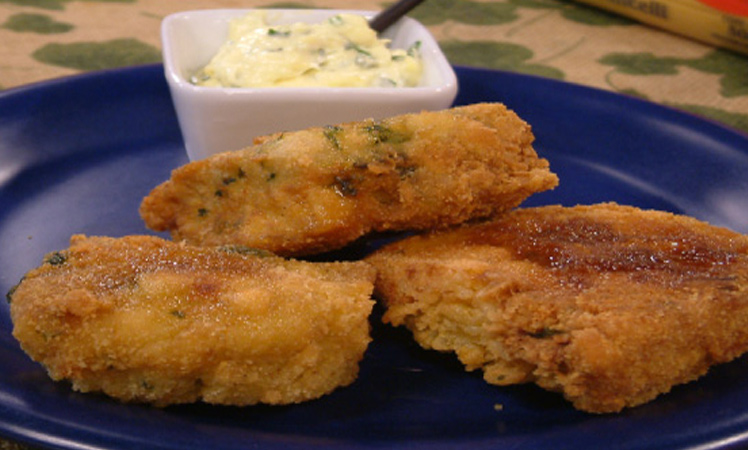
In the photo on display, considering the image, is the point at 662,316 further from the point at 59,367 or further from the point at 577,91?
the point at 577,91

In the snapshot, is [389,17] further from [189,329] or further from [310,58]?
[189,329]

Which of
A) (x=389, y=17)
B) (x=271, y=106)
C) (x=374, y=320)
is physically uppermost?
(x=389, y=17)

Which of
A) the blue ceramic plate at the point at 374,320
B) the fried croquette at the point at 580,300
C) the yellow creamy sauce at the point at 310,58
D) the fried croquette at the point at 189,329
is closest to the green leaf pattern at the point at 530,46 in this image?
the blue ceramic plate at the point at 374,320

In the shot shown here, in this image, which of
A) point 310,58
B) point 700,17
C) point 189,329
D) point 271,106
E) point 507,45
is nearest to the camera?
point 189,329

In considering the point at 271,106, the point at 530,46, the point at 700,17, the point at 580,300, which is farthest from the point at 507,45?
the point at 580,300

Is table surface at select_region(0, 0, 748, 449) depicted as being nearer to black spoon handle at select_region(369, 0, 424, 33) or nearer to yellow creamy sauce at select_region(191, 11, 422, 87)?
black spoon handle at select_region(369, 0, 424, 33)

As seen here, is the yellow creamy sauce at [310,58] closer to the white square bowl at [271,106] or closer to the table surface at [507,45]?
the white square bowl at [271,106]
